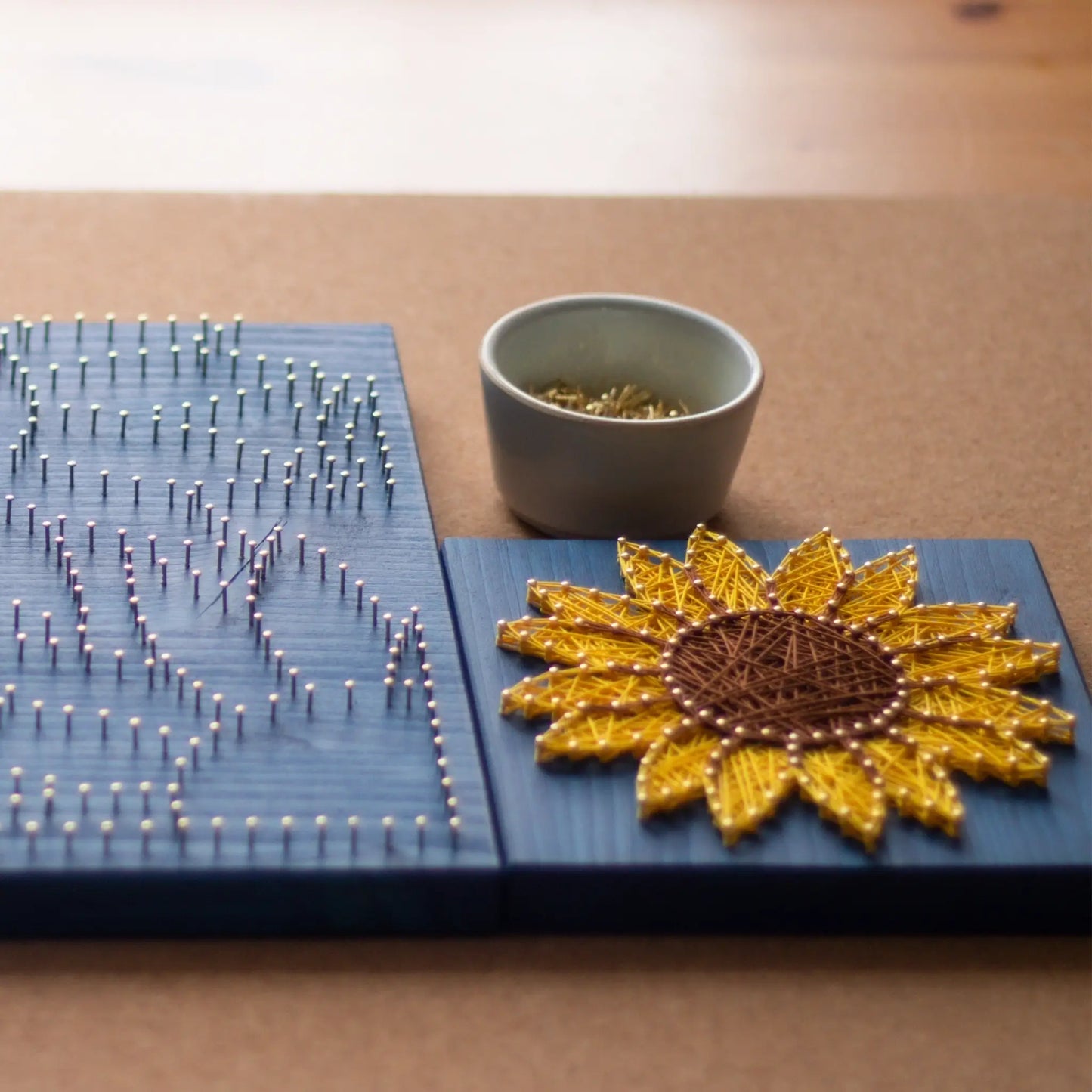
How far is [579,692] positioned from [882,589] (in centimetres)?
21

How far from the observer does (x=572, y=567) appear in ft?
3.34

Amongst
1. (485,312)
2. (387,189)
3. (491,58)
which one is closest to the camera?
(485,312)

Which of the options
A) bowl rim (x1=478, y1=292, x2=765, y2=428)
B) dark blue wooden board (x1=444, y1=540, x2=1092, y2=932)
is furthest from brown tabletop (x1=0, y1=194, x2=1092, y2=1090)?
bowl rim (x1=478, y1=292, x2=765, y2=428)

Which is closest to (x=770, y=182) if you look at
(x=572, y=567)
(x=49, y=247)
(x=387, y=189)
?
(x=387, y=189)

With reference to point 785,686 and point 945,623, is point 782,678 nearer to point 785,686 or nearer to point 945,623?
point 785,686

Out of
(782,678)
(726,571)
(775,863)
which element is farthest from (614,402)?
(775,863)

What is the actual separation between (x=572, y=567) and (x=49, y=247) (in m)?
0.63

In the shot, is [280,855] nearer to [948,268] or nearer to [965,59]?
[948,268]

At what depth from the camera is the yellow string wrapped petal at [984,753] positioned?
0.88 meters

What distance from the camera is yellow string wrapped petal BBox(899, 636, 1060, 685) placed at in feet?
3.08

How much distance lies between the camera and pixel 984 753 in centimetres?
88

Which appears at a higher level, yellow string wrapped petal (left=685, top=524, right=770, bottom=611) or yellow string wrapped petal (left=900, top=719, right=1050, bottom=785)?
yellow string wrapped petal (left=685, top=524, right=770, bottom=611)

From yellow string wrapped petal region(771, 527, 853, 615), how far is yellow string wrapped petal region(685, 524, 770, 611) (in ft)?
0.04

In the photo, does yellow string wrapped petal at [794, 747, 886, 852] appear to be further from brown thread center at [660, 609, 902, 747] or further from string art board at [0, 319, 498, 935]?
string art board at [0, 319, 498, 935]
